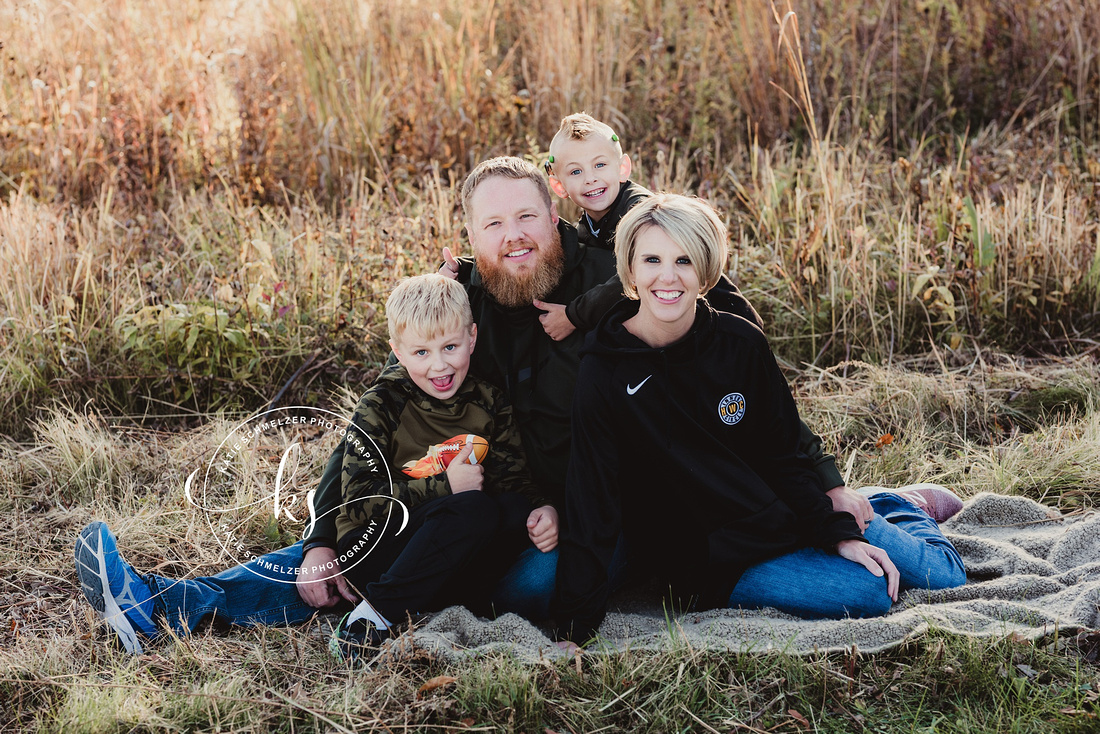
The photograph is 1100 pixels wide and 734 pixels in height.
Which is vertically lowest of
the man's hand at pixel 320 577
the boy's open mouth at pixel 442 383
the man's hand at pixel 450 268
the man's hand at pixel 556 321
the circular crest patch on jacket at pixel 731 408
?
the man's hand at pixel 320 577

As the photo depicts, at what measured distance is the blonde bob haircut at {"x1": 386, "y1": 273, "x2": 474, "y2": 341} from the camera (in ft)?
9.24

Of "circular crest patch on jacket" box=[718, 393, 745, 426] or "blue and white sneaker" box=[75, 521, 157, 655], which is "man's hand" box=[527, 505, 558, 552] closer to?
"circular crest patch on jacket" box=[718, 393, 745, 426]

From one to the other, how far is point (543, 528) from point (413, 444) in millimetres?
484

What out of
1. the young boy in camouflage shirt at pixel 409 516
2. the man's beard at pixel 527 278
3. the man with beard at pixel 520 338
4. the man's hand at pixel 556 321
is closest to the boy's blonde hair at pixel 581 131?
the man with beard at pixel 520 338

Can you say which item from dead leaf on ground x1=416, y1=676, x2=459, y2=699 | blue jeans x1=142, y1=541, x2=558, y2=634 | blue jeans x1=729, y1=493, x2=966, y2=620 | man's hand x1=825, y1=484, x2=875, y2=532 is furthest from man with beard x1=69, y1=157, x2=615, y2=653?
man's hand x1=825, y1=484, x2=875, y2=532

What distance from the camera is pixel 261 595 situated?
294 centimetres

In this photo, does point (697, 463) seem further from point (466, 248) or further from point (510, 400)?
point (466, 248)

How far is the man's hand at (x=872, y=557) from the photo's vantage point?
270 centimetres

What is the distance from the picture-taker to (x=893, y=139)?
6438 mm

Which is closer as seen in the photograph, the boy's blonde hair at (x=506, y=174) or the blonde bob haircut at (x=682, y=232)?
the blonde bob haircut at (x=682, y=232)

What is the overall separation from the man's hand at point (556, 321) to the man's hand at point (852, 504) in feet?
3.16

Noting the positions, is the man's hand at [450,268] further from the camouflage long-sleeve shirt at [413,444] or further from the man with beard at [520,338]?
the camouflage long-sleeve shirt at [413,444]

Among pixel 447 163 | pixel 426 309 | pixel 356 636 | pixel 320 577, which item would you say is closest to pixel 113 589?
pixel 320 577

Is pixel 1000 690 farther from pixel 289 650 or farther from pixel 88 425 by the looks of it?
pixel 88 425
